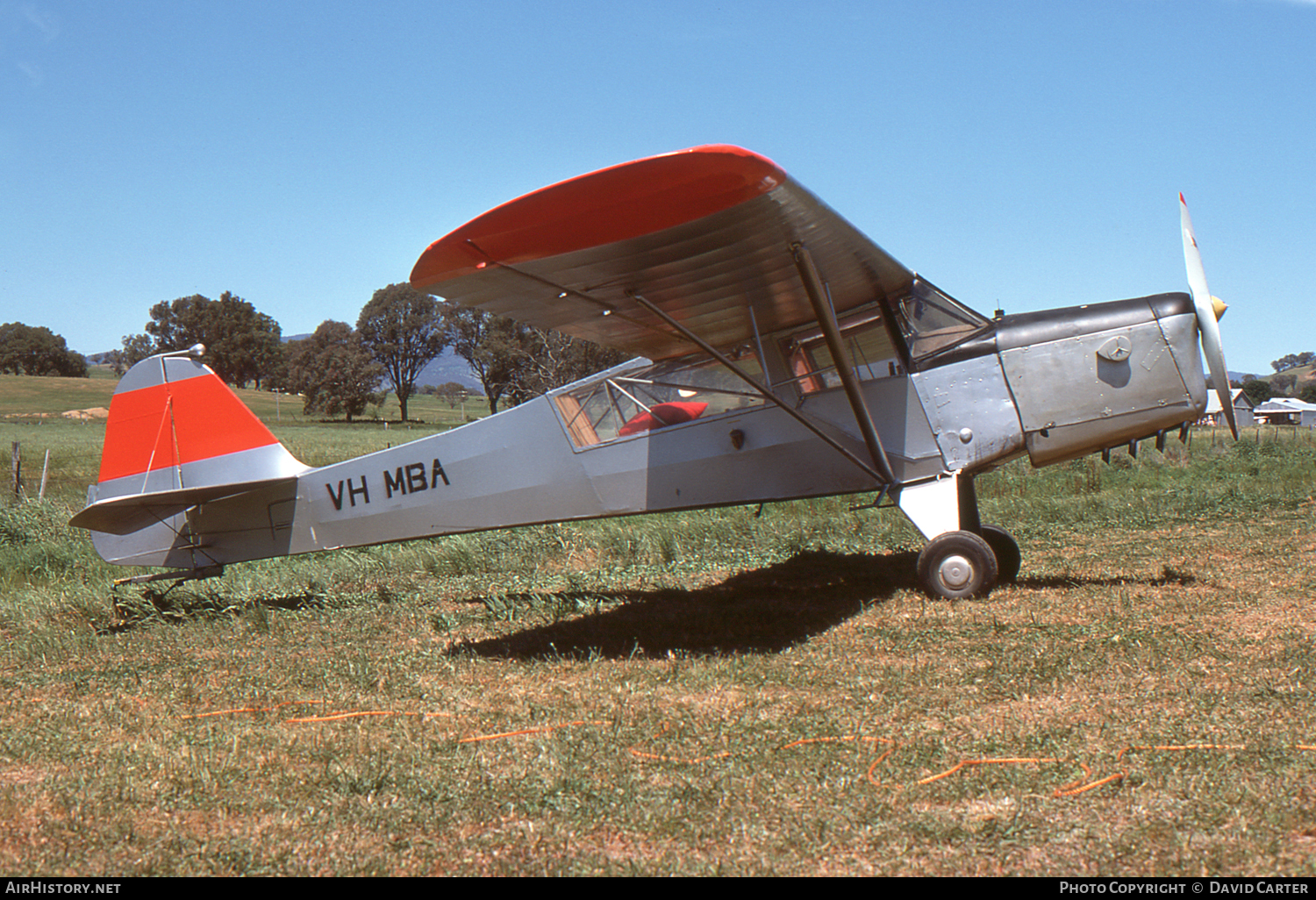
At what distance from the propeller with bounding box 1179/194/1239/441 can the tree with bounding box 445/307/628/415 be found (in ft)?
106

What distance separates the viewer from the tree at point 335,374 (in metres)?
76.9

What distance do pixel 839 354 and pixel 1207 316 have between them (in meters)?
2.68

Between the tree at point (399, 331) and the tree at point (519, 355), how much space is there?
343 inches

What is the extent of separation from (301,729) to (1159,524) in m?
9.69

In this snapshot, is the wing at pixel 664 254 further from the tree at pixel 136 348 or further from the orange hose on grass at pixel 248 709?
the tree at pixel 136 348

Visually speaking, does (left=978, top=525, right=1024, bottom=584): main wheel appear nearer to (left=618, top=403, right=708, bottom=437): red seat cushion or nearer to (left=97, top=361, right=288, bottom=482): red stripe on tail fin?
(left=618, top=403, right=708, bottom=437): red seat cushion

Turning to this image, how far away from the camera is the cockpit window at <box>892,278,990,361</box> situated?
23.2 feet

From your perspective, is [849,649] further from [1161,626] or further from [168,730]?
[168,730]

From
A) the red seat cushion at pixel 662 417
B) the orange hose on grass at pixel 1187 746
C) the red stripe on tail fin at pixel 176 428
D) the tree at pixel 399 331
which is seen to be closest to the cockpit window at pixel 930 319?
the red seat cushion at pixel 662 417

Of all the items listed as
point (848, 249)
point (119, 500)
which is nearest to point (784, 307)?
point (848, 249)

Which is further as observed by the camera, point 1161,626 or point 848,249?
point 848,249

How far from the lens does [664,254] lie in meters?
5.75

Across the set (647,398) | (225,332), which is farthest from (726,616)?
(225,332)
